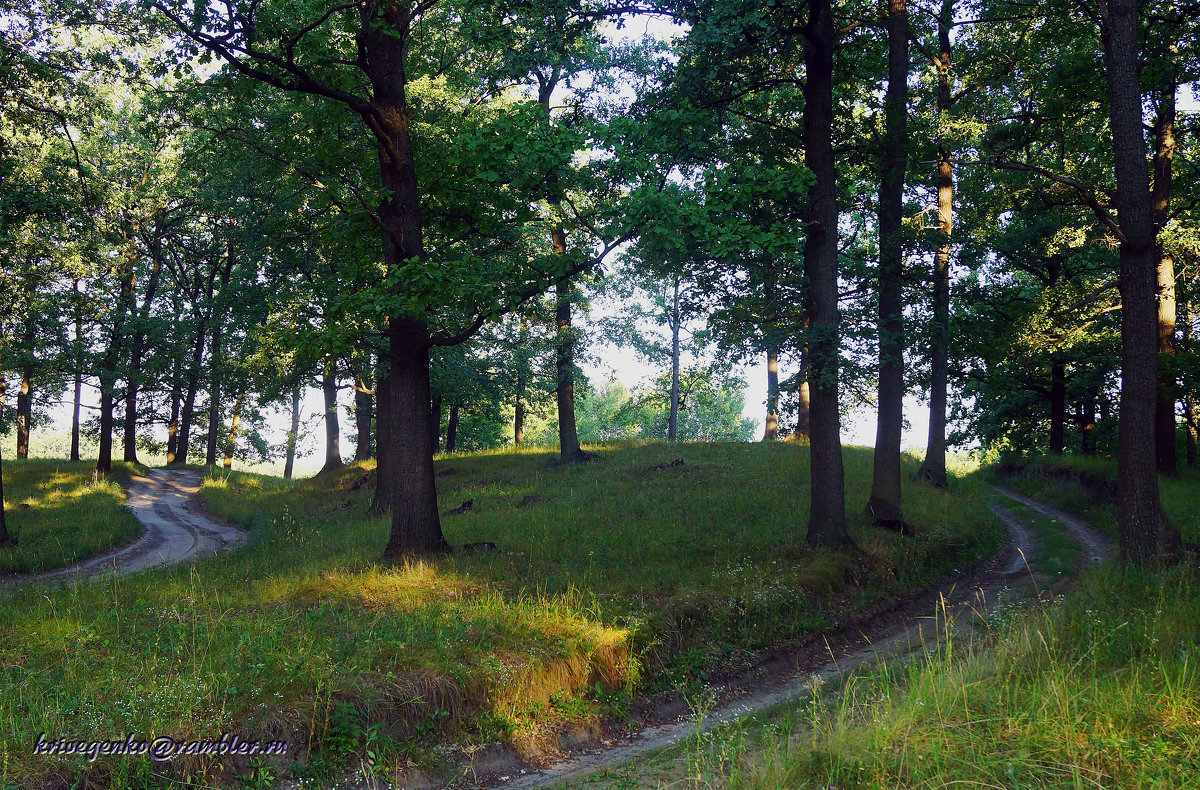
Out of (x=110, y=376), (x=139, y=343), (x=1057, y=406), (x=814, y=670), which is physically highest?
(x=139, y=343)

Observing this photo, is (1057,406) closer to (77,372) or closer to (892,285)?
(892,285)

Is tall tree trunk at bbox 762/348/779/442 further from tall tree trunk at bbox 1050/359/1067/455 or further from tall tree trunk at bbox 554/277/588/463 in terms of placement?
tall tree trunk at bbox 1050/359/1067/455

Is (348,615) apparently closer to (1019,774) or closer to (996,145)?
(1019,774)

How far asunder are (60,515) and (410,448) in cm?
1498

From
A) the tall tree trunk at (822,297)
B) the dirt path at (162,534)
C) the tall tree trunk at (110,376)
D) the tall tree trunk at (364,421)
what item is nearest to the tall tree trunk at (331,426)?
the tall tree trunk at (364,421)

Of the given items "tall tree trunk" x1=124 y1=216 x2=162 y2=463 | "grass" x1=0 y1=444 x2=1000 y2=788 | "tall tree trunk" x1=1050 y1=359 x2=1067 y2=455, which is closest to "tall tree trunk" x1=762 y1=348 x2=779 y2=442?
"tall tree trunk" x1=1050 y1=359 x2=1067 y2=455

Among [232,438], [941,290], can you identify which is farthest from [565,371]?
[232,438]

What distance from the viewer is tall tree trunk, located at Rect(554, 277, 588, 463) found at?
2330cm

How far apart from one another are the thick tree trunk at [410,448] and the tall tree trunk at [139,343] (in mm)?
22688

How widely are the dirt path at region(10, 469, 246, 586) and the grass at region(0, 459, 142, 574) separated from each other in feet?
1.31

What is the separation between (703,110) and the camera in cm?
1233

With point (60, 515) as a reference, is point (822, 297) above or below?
above

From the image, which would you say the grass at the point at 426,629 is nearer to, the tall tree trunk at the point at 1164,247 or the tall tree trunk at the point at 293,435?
the tall tree trunk at the point at 1164,247

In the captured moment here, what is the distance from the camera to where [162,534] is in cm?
1950
